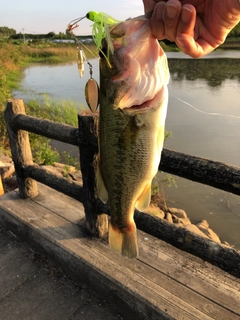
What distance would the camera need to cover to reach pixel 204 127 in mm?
9180

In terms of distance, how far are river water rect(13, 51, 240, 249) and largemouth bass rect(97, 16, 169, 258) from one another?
13.6 ft

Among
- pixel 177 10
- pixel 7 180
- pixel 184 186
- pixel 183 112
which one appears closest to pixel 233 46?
pixel 183 112

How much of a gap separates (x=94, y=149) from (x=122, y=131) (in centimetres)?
106

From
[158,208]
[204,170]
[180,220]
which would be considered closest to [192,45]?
[204,170]

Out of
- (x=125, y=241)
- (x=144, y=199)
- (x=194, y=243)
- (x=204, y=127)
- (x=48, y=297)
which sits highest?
(x=144, y=199)

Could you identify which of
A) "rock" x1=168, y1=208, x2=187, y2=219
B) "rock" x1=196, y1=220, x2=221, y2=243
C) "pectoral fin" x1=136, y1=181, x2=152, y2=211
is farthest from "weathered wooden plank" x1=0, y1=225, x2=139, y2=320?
"rock" x1=168, y1=208, x2=187, y2=219

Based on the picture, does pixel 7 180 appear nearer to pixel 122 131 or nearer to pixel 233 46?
pixel 122 131

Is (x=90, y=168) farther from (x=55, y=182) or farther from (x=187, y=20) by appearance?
(x=187, y=20)

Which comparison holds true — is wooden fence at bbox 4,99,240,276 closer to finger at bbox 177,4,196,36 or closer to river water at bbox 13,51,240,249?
finger at bbox 177,4,196,36

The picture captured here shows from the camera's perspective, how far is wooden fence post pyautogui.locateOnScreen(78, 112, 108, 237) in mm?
2324

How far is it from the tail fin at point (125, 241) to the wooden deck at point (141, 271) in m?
0.57

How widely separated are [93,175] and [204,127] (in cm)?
733

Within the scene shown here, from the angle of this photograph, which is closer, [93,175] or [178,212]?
[93,175]

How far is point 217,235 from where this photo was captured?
518cm
